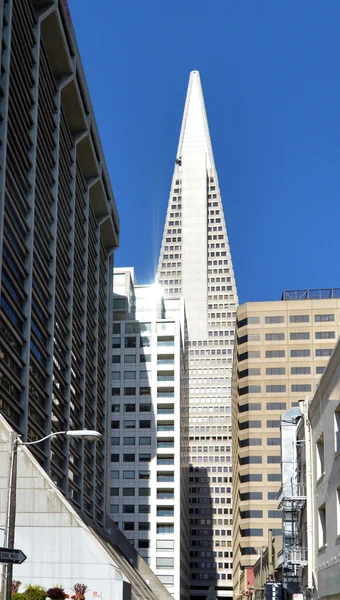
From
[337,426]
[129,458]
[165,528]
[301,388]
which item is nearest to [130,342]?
[129,458]

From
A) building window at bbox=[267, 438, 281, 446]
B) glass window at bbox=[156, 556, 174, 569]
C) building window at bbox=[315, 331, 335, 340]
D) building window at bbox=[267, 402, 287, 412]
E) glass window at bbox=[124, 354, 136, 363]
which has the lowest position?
glass window at bbox=[156, 556, 174, 569]

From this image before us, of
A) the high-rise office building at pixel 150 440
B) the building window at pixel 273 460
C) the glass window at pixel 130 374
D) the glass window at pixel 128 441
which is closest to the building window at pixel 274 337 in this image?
the high-rise office building at pixel 150 440

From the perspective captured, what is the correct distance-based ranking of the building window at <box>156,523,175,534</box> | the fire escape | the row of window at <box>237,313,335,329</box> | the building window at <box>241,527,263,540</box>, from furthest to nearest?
1. the row of window at <box>237,313,335,329</box>
2. the building window at <box>241,527,263,540</box>
3. the building window at <box>156,523,175,534</box>
4. the fire escape

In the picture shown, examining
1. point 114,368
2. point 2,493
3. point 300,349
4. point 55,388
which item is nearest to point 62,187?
point 55,388

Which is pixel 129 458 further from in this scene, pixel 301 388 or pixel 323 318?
pixel 323 318

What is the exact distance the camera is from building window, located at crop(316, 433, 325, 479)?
37844 millimetres

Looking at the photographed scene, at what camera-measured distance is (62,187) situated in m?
67.4

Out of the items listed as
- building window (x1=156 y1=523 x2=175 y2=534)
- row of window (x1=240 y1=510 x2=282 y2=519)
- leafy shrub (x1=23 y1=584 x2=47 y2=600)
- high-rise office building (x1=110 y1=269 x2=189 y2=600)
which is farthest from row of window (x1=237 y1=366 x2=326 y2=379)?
leafy shrub (x1=23 y1=584 x2=47 y2=600)

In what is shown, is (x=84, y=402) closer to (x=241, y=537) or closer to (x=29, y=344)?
(x=29, y=344)

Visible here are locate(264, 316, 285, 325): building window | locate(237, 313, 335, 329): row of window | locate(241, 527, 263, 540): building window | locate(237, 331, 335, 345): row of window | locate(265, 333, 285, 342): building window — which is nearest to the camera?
locate(241, 527, 263, 540): building window

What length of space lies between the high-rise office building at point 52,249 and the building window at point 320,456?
17441 millimetres

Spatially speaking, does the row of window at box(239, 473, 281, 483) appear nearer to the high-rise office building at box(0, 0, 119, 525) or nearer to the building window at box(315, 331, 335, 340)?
the building window at box(315, 331, 335, 340)

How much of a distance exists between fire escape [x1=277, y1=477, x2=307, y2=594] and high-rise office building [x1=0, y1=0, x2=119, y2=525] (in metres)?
15.1

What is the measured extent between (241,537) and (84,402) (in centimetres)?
6591
